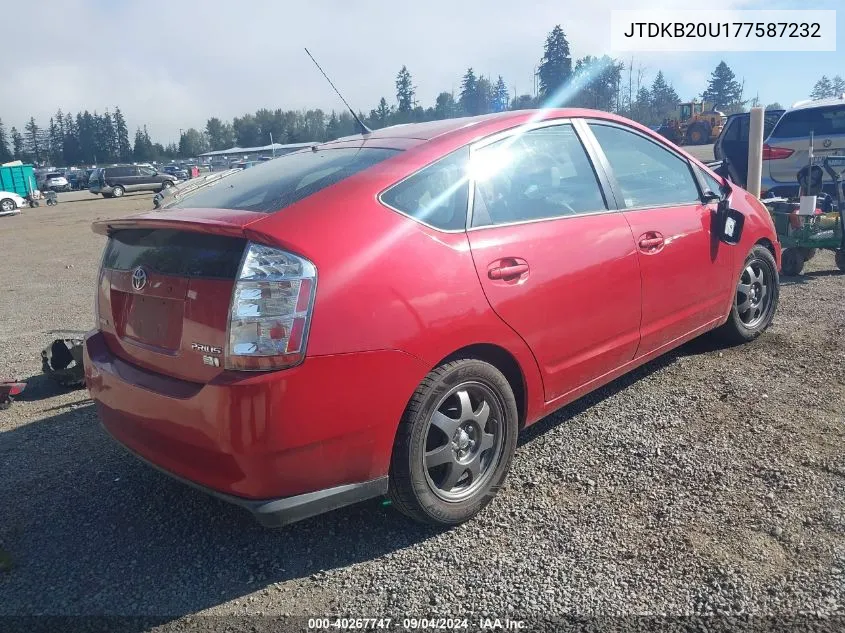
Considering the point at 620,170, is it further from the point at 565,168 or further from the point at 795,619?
the point at 795,619

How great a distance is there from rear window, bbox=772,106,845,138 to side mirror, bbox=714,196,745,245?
7856 millimetres

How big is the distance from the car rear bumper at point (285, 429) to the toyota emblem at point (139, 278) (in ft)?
1.20

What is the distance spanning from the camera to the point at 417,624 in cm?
227

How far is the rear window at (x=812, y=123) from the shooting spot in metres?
10.7

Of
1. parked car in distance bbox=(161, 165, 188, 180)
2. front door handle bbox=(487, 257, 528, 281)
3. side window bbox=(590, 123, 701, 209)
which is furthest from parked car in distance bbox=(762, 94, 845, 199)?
parked car in distance bbox=(161, 165, 188, 180)

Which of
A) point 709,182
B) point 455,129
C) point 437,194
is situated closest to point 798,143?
point 709,182

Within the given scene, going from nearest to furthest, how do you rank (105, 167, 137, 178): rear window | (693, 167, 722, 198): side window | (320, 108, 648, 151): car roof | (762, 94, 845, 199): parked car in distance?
1. (320, 108, 648, 151): car roof
2. (693, 167, 722, 198): side window
3. (762, 94, 845, 199): parked car in distance
4. (105, 167, 137, 178): rear window

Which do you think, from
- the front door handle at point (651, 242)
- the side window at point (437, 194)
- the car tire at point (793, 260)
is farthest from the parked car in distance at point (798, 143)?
the side window at point (437, 194)

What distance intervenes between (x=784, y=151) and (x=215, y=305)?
1099 centimetres

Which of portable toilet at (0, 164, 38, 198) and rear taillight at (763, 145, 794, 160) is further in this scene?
portable toilet at (0, 164, 38, 198)

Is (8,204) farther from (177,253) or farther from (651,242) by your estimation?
(651,242)

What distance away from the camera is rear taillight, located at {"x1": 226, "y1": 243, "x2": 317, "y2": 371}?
2.26 meters

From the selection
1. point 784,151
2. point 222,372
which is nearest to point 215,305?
point 222,372

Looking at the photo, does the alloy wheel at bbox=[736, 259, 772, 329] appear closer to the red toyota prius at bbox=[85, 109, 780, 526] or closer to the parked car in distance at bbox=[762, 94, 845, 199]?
the red toyota prius at bbox=[85, 109, 780, 526]
